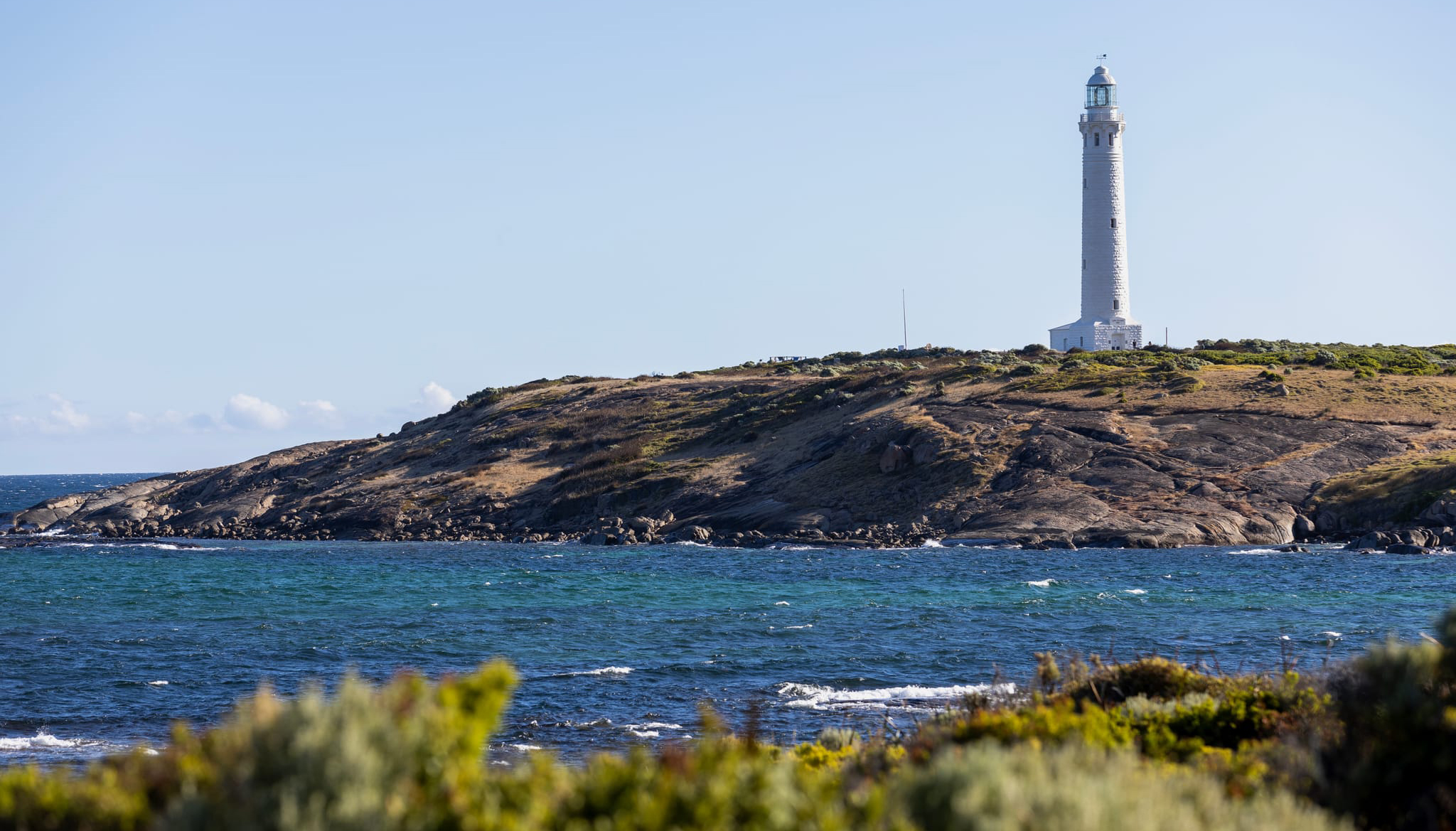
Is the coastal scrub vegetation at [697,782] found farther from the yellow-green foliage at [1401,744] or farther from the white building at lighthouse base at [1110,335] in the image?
the white building at lighthouse base at [1110,335]

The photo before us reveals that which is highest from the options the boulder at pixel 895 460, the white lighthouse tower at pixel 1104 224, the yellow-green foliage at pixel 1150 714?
the white lighthouse tower at pixel 1104 224

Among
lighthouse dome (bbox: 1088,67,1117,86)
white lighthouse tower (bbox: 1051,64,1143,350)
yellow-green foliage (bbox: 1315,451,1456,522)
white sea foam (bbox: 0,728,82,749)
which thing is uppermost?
lighthouse dome (bbox: 1088,67,1117,86)

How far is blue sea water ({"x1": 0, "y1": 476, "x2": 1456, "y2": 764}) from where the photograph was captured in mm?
24000

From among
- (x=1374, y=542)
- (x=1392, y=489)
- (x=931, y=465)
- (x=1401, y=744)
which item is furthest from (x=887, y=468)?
(x=1401, y=744)

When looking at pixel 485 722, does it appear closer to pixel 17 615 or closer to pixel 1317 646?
pixel 1317 646

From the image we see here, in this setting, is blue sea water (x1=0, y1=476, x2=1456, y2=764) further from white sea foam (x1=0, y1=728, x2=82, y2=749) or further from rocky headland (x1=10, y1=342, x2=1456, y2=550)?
rocky headland (x1=10, y1=342, x2=1456, y2=550)

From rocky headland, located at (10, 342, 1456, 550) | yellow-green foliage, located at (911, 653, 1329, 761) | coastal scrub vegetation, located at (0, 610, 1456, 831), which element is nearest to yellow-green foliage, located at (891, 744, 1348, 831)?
coastal scrub vegetation, located at (0, 610, 1456, 831)

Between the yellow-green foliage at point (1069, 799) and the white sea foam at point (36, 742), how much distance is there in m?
18.6

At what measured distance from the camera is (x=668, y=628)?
115ft

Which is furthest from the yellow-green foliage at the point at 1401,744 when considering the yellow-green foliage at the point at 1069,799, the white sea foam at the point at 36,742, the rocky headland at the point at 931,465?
the rocky headland at the point at 931,465

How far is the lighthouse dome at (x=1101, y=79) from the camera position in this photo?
84.9 metres

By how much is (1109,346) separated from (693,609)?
→ 55.3m

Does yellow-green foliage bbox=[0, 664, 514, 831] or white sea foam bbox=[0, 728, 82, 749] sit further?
white sea foam bbox=[0, 728, 82, 749]

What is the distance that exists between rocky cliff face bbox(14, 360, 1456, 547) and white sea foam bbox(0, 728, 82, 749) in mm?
40979
